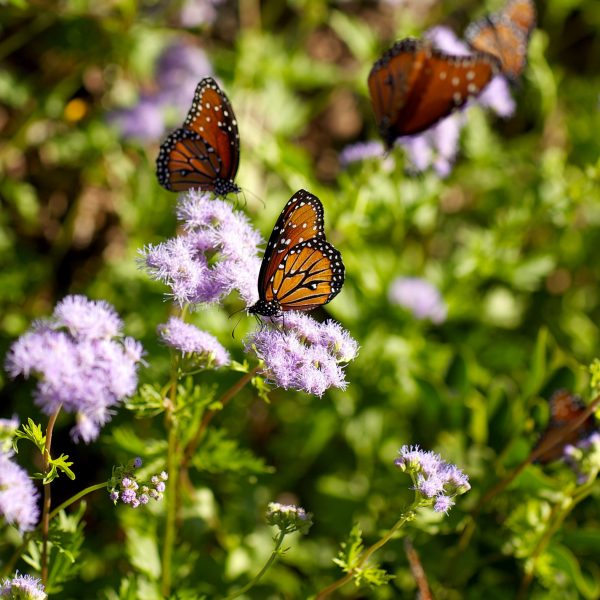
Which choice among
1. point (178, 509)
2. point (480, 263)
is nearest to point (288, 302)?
point (178, 509)

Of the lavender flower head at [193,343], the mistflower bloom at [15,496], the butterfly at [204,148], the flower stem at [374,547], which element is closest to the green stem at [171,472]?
the lavender flower head at [193,343]

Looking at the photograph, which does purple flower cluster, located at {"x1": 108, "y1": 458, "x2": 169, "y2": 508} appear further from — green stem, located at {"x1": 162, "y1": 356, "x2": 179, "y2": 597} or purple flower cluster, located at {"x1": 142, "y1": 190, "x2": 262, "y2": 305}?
purple flower cluster, located at {"x1": 142, "y1": 190, "x2": 262, "y2": 305}

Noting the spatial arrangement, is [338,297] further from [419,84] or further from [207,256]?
[207,256]

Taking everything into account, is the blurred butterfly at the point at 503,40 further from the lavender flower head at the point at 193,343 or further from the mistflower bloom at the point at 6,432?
the mistflower bloom at the point at 6,432

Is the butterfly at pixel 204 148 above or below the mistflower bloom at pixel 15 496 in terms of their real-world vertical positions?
above

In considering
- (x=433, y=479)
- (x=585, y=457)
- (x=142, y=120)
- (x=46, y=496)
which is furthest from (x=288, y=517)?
(x=142, y=120)

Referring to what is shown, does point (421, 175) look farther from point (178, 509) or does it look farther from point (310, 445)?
point (178, 509)
